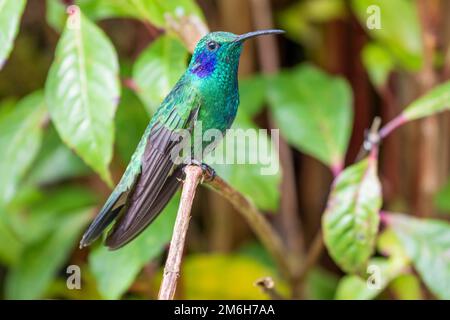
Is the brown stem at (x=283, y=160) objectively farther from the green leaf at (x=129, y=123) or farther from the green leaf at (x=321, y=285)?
the green leaf at (x=129, y=123)

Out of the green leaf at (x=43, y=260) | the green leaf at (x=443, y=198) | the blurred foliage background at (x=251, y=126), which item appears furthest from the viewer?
the green leaf at (x=443, y=198)

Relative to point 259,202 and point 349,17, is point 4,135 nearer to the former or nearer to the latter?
point 259,202

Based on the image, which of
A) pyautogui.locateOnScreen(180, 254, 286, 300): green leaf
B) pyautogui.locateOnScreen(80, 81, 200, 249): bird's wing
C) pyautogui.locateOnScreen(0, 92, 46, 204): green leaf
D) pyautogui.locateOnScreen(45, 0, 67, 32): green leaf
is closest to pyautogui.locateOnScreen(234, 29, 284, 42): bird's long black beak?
pyautogui.locateOnScreen(80, 81, 200, 249): bird's wing

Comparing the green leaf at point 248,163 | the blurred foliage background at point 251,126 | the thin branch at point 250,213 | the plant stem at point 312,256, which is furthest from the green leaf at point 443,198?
the green leaf at point 248,163

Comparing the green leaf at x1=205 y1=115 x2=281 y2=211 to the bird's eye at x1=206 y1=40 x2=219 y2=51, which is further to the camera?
the green leaf at x1=205 y1=115 x2=281 y2=211

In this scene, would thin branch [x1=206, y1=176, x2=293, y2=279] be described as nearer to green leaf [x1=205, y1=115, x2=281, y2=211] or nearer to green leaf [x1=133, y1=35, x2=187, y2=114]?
green leaf [x1=205, y1=115, x2=281, y2=211]

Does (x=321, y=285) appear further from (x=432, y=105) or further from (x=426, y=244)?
(x=432, y=105)

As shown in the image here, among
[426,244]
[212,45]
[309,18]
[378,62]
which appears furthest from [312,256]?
[309,18]
